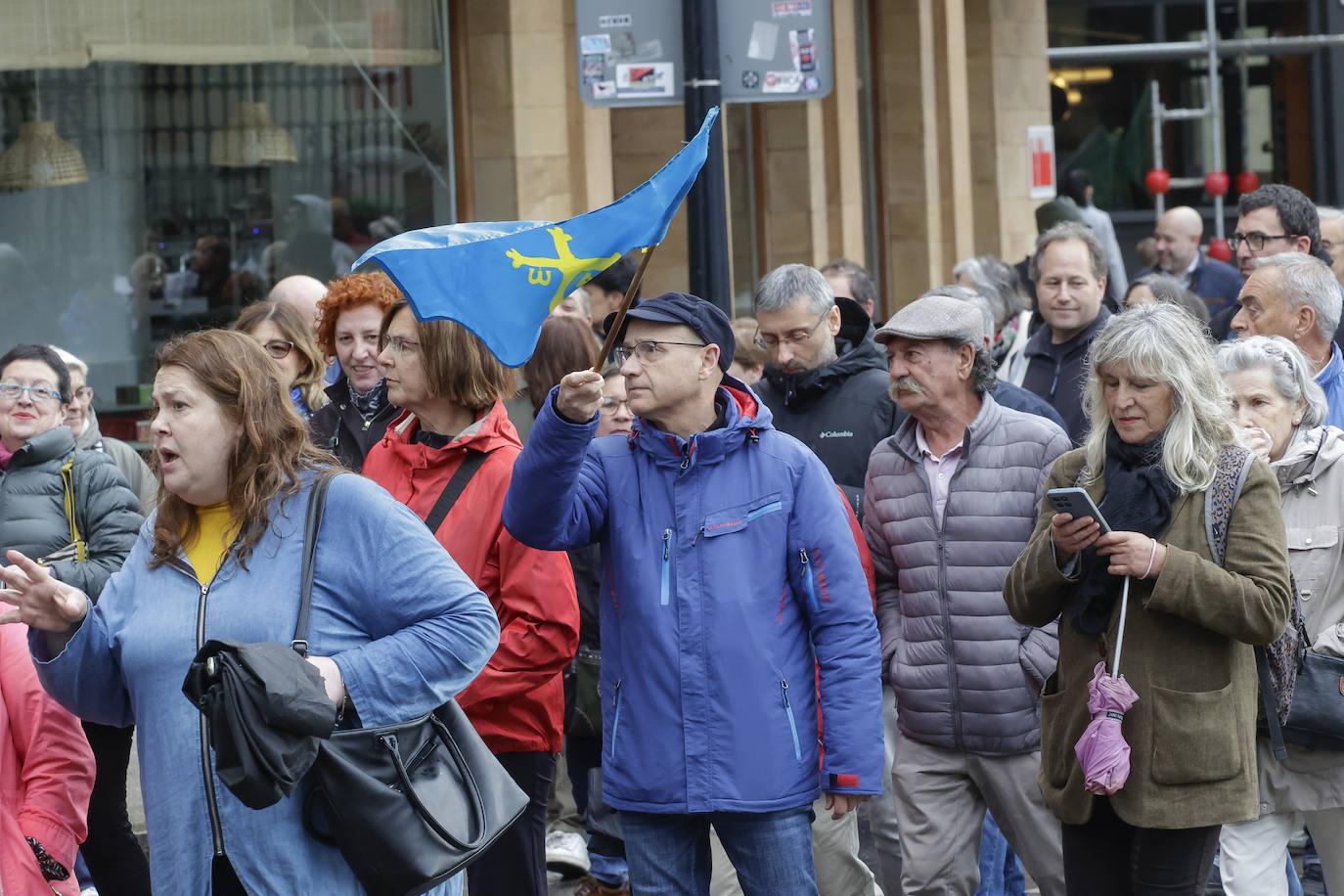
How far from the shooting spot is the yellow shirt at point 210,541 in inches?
147

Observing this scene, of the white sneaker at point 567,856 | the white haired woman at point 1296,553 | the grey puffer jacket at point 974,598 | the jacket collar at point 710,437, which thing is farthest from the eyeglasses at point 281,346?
the white haired woman at point 1296,553

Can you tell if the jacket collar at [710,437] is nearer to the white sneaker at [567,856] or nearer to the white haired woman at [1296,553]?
the white haired woman at [1296,553]

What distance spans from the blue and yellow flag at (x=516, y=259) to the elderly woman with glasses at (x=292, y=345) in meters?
2.45

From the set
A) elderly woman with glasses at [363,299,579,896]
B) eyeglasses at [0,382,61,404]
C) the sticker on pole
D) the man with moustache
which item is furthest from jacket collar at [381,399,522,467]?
the sticker on pole

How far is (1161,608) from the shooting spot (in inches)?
179

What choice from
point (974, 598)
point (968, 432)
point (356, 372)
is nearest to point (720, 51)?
point (356, 372)

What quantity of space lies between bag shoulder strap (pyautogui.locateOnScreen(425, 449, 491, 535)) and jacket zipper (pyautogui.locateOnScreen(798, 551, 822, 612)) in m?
0.94

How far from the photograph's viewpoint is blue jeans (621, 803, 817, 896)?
4.62m

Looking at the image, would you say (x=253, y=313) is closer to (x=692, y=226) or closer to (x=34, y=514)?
(x=34, y=514)

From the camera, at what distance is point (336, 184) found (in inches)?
438

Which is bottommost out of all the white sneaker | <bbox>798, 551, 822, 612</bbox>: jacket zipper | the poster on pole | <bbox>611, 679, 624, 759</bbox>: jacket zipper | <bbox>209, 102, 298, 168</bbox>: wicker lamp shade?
the white sneaker

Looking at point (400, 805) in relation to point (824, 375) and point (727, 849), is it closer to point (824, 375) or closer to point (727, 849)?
point (727, 849)

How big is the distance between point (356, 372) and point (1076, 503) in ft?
9.06

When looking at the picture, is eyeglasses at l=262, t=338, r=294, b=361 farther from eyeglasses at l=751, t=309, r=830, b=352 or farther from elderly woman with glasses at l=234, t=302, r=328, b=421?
eyeglasses at l=751, t=309, r=830, b=352
